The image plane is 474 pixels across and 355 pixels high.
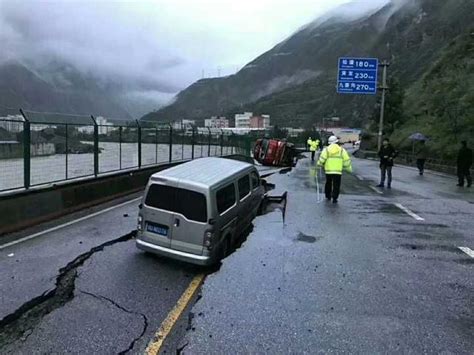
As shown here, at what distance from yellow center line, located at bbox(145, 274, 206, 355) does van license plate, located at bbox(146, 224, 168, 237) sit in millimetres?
821

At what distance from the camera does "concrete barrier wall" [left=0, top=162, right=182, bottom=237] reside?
937 cm

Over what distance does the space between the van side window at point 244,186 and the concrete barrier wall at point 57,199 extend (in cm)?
422

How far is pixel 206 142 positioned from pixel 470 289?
20804 mm

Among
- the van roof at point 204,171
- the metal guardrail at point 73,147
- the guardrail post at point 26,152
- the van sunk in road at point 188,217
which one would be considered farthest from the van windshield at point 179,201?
the guardrail post at point 26,152

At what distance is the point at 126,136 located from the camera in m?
16.5

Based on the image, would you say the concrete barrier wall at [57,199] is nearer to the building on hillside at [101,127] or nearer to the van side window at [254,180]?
the building on hillside at [101,127]

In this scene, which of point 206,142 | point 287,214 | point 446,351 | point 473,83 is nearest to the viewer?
point 446,351

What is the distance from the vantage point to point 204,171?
807 cm

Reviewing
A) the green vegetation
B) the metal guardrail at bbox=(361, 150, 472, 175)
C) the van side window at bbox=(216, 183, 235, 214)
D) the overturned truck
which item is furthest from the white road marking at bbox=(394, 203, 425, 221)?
the green vegetation

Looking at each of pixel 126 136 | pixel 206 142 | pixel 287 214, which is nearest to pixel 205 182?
pixel 287 214

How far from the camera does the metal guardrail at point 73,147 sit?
34.0ft

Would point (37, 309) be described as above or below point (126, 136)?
below

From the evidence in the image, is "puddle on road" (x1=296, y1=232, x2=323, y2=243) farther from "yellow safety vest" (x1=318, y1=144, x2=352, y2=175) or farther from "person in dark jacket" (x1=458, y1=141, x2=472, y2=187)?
"person in dark jacket" (x1=458, y1=141, x2=472, y2=187)

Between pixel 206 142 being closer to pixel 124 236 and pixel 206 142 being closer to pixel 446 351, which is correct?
pixel 124 236
